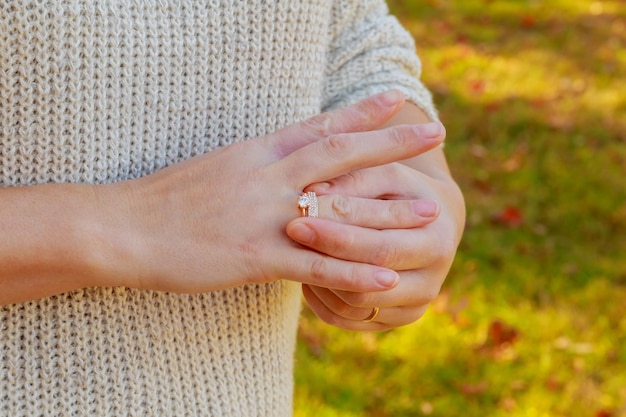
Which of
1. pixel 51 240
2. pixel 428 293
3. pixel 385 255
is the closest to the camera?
pixel 51 240

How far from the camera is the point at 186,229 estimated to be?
118 centimetres

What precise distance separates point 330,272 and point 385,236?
0.11 meters

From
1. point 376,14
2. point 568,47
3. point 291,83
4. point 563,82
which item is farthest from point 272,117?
point 568,47

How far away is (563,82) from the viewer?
559 centimetres

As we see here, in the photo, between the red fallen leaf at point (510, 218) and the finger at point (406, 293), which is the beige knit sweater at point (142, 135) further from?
the red fallen leaf at point (510, 218)

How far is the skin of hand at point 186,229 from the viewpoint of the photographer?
1141mm

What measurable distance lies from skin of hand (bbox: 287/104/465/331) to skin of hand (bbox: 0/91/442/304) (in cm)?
3

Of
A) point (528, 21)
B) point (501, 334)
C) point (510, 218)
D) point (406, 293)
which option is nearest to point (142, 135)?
point (406, 293)

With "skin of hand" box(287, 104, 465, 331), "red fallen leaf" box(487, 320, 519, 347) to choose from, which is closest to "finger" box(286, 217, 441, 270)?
"skin of hand" box(287, 104, 465, 331)

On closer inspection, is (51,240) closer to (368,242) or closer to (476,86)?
(368,242)

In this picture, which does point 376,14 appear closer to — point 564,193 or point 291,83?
point 291,83

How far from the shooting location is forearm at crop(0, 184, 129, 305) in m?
1.13

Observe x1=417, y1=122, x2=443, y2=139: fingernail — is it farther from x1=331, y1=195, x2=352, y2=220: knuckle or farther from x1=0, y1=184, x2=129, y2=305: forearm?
x1=0, y1=184, x2=129, y2=305: forearm

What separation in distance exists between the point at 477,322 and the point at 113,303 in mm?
2554
